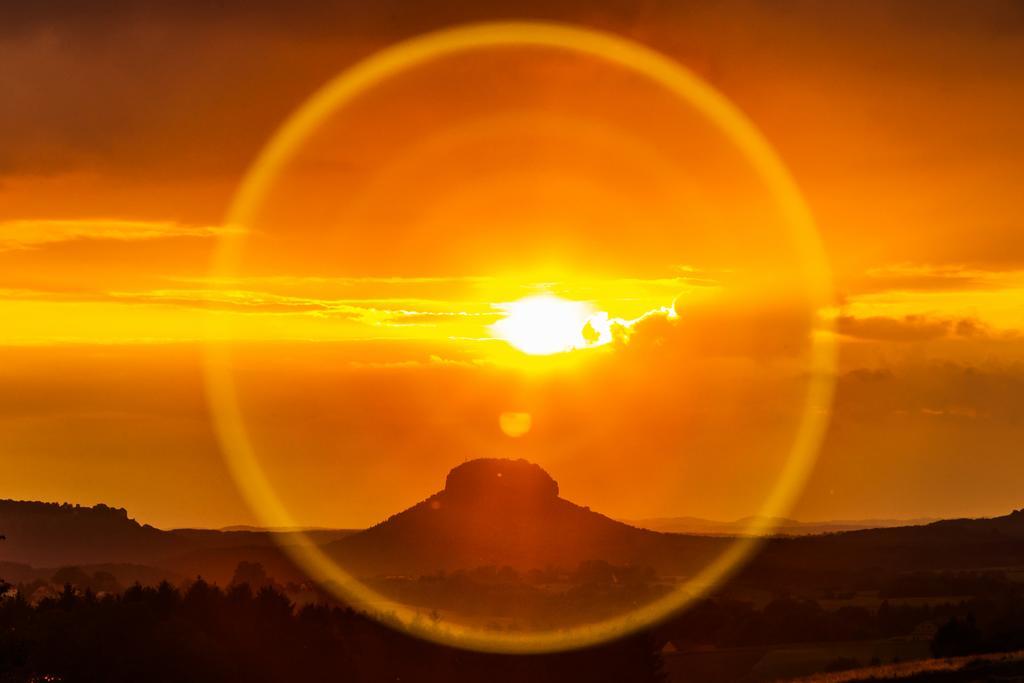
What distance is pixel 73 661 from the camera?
3775 inches

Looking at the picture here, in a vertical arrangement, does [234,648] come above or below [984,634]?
below

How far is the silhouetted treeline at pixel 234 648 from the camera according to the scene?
96500mm

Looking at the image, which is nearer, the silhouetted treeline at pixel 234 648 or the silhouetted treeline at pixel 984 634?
the silhouetted treeline at pixel 234 648

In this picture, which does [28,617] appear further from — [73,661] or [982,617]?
[982,617]

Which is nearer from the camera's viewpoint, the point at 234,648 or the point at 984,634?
the point at 234,648

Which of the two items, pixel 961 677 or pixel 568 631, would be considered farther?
pixel 568 631

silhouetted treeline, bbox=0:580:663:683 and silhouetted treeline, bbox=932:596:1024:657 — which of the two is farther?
silhouetted treeline, bbox=932:596:1024:657

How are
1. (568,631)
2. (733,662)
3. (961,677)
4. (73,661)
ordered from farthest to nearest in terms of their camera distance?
(733,662), (568,631), (73,661), (961,677)

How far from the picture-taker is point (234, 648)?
108 meters

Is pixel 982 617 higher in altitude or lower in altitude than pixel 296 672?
higher

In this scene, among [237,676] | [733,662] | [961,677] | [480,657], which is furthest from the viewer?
[733,662]

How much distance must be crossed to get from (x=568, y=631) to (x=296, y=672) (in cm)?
4766

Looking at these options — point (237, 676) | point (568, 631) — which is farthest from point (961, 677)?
point (568, 631)

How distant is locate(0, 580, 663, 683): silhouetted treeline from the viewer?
96.5 meters
